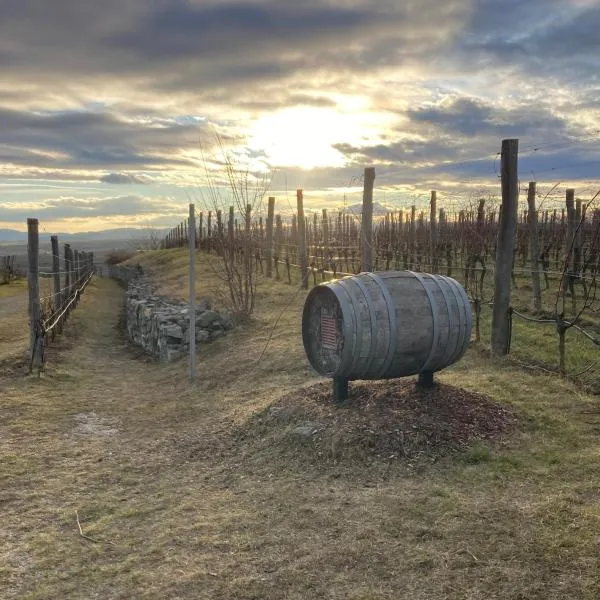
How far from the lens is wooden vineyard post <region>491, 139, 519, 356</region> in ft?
26.4

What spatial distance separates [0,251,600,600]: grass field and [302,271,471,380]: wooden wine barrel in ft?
2.97

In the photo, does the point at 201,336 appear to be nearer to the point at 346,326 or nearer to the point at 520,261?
the point at 346,326

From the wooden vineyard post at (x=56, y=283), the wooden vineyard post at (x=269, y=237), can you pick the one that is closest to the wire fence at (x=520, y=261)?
the wooden vineyard post at (x=269, y=237)

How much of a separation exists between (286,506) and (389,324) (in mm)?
2009

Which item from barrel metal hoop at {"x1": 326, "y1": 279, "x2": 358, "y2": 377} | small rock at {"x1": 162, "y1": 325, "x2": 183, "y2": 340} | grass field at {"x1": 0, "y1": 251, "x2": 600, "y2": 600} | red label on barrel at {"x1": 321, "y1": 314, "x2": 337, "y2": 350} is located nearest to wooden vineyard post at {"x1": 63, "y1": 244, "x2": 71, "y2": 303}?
small rock at {"x1": 162, "y1": 325, "x2": 183, "y2": 340}

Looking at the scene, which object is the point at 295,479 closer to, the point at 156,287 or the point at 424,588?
the point at 424,588

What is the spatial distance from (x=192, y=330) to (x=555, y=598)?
715 centimetres

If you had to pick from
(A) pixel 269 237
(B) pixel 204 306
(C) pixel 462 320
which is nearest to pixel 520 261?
(A) pixel 269 237

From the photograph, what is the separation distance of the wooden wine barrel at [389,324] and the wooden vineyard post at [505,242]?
2328 millimetres

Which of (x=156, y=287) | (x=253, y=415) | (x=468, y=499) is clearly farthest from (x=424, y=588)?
(x=156, y=287)

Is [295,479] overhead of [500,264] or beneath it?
beneath

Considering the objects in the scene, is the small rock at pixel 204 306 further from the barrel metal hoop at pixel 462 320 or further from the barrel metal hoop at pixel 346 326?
the barrel metal hoop at pixel 462 320

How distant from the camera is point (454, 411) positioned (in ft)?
18.8

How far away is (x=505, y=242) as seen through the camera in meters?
8.05
